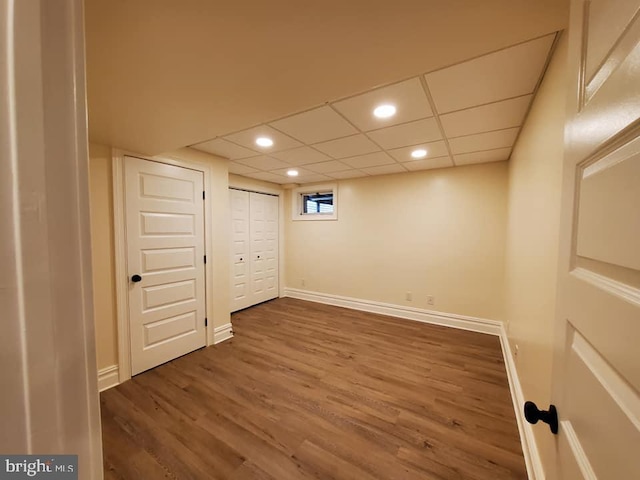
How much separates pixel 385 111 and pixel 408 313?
119 inches

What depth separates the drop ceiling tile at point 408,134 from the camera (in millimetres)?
2127

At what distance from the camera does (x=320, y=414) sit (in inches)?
74.1

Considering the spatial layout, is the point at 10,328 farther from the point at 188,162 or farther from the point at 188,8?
the point at 188,162

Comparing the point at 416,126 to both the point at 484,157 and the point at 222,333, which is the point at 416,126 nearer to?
the point at 484,157

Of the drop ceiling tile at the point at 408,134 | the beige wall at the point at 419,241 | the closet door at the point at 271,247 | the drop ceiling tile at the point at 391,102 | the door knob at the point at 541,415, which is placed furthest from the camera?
the closet door at the point at 271,247

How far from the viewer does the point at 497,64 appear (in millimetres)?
1365

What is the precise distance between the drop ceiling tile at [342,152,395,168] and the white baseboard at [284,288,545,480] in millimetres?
2218

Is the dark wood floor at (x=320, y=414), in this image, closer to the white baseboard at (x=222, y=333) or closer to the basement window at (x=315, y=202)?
the white baseboard at (x=222, y=333)

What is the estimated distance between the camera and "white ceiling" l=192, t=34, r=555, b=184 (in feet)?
4.74

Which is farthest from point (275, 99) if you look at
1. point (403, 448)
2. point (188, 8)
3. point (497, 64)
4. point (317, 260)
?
point (317, 260)

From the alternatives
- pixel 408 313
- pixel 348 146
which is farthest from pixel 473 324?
pixel 348 146

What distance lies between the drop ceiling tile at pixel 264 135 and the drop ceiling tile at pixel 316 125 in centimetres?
10

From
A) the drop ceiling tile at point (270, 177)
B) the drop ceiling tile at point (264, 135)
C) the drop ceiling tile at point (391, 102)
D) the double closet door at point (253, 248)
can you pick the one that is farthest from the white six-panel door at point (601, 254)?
the double closet door at point (253, 248)
